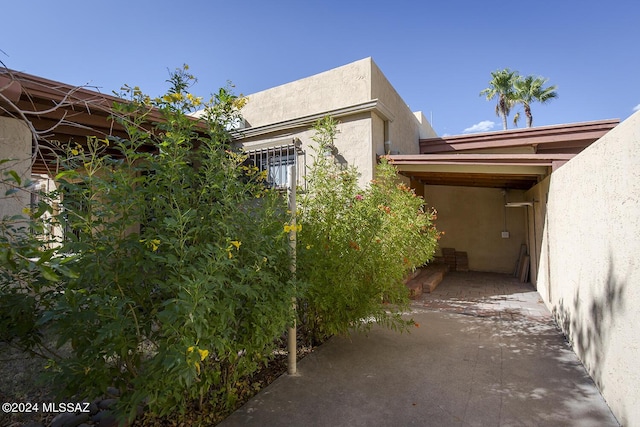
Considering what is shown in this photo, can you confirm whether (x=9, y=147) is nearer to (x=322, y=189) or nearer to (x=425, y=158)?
(x=322, y=189)

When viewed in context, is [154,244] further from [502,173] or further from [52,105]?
[502,173]

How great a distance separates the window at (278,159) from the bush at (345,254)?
387cm

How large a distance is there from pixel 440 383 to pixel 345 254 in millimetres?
1871

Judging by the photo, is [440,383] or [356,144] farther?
[356,144]

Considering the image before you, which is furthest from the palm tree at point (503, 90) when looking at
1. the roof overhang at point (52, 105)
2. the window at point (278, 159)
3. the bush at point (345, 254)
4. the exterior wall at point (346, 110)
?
the roof overhang at point (52, 105)

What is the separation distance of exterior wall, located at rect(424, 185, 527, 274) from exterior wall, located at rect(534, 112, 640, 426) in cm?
635

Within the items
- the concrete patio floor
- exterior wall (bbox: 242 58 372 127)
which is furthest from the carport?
the concrete patio floor

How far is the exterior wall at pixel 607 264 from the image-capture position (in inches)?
109

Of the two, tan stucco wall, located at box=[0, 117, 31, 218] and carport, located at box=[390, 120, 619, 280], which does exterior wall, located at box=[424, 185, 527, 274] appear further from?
tan stucco wall, located at box=[0, 117, 31, 218]

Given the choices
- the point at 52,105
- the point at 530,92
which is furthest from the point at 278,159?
the point at 530,92

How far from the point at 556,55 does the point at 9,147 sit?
12723 mm

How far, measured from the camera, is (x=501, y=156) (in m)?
6.90

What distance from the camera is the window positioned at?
8.81 m

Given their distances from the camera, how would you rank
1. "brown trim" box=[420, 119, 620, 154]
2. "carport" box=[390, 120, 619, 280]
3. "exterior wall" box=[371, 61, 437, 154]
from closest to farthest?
"exterior wall" box=[371, 61, 437, 154]
"carport" box=[390, 120, 619, 280]
"brown trim" box=[420, 119, 620, 154]
